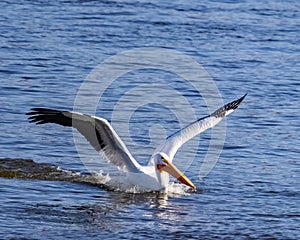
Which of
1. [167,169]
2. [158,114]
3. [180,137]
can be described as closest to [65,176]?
[167,169]

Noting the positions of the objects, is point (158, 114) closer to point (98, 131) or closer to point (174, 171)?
point (174, 171)

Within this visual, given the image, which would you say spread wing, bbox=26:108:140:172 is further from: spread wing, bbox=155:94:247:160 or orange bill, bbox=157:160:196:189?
spread wing, bbox=155:94:247:160

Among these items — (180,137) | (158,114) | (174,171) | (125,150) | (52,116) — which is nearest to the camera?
(52,116)

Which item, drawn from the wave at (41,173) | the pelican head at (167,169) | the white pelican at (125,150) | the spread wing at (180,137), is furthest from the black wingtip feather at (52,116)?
the spread wing at (180,137)

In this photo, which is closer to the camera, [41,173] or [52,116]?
[52,116]

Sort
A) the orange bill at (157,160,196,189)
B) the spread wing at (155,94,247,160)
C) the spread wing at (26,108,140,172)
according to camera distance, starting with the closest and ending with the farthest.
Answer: the spread wing at (26,108,140,172) → the orange bill at (157,160,196,189) → the spread wing at (155,94,247,160)

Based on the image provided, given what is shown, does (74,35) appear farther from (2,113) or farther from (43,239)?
(43,239)

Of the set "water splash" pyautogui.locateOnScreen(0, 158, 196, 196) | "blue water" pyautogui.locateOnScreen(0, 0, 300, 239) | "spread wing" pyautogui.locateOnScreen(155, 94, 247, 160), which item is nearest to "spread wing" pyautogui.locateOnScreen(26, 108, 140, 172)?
"water splash" pyautogui.locateOnScreen(0, 158, 196, 196)

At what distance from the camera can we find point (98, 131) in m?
10.5

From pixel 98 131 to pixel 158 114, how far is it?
3207 mm

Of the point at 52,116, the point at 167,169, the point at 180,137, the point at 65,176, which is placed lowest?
the point at 65,176

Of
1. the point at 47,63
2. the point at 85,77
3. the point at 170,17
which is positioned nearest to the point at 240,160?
the point at 85,77

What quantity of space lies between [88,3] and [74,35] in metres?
2.74

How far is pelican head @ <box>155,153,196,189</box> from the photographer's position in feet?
35.4
